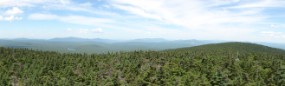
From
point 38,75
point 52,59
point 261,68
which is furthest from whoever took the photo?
point 52,59

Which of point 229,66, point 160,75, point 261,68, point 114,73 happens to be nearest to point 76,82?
point 114,73

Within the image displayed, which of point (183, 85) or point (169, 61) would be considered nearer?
point (183, 85)

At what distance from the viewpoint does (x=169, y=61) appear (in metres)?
96.5

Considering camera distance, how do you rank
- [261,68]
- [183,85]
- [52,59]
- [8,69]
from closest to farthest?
[183,85], [261,68], [8,69], [52,59]

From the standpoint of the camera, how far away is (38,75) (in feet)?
325

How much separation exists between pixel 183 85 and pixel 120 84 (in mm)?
19169

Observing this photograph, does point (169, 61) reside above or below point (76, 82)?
above

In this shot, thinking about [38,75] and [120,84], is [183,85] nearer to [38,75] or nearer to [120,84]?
[120,84]

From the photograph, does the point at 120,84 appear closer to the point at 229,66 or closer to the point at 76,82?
the point at 76,82

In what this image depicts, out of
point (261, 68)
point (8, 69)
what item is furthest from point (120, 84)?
point (8, 69)

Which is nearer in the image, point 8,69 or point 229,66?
point 229,66

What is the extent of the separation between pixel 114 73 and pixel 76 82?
37.2 feet

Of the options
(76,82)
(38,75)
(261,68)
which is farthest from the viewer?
(38,75)

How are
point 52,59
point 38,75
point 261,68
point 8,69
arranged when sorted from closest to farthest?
point 261,68 → point 38,75 → point 8,69 → point 52,59
